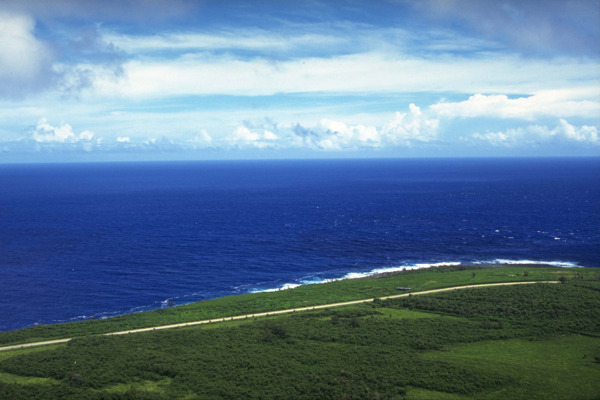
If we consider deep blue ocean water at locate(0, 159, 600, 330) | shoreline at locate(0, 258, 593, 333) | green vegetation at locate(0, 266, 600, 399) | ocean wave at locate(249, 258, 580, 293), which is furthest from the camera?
ocean wave at locate(249, 258, 580, 293)

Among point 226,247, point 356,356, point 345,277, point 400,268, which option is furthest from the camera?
Result: point 226,247

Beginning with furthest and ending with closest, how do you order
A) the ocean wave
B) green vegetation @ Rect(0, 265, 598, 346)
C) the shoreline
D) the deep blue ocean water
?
the ocean wave, the deep blue ocean water, the shoreline, green vegetation @ Rect(0, 265, 598, 346)

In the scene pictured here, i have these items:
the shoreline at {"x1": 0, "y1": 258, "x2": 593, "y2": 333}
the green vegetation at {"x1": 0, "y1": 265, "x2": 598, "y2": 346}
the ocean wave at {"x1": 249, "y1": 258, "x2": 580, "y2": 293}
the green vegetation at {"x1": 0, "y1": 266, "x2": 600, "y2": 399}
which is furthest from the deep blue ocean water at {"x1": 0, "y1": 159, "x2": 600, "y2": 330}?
the green vegetation at {"x1": 0, "y1": 266, "x2": 600, "y2": 399}

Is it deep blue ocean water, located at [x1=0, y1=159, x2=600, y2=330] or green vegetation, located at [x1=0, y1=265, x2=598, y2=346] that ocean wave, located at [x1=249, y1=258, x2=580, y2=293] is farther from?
green vegetation, located at [x1=0, y1=265, x2=598, y2=346]

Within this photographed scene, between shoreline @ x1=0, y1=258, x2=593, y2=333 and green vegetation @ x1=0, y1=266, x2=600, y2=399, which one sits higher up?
green vegetation @ x1=0, y1=266, x2=600, y2=399

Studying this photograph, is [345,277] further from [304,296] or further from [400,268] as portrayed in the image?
[304,296]

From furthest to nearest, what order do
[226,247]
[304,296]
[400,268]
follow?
1. [226,247]
2. [400,268]
3. [304,296]

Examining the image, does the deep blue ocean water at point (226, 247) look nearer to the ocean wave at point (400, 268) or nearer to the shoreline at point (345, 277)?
the shoreline at point (345, 277)

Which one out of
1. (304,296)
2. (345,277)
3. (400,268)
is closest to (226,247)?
(345,277)
